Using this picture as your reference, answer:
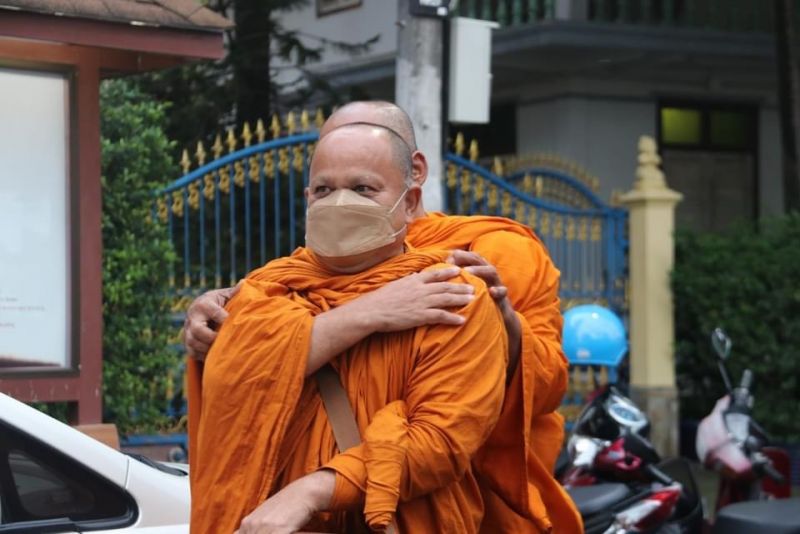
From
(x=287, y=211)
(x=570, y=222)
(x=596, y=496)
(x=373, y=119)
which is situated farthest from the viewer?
(x=570, y=222)

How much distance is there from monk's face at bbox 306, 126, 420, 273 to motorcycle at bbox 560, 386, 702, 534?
10.9 ft

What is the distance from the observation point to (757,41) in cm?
1473

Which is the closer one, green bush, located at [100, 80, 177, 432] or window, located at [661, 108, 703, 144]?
green bush, located at [100, 80, 177, 432]

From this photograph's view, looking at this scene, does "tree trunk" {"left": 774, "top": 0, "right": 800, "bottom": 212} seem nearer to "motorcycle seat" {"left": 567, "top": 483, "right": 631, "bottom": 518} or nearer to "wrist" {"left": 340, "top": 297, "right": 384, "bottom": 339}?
"motorcycle seat" {"left": 567, "top": 483, "right": 631, "bottom": 518}

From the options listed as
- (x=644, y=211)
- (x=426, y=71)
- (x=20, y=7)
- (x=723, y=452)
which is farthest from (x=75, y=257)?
(x=644, y=211)

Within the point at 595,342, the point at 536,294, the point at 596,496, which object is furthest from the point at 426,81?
the point at 536,294

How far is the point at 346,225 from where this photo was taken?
8.04 feet

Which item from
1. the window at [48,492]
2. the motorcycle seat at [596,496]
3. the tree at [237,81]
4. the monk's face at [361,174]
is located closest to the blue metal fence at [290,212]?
the motorcycle seat at [596,496]

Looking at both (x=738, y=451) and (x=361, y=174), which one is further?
(x=738, y=451)

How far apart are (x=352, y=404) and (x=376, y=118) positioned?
0.55 meters

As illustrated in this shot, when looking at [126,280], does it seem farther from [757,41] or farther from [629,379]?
[757,41]

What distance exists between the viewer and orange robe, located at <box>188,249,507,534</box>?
7.76 ft

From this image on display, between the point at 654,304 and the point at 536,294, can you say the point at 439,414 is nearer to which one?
the point at 536,294

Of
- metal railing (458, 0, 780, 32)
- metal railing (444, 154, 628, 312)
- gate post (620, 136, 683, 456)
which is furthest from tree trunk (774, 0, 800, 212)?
metal railing (444, 154, 628, 312)
